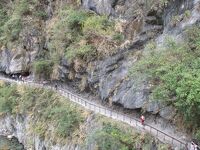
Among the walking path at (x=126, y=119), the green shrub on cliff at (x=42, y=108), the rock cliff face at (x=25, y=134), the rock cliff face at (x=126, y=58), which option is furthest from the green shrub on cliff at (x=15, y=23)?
the rock cliff face at (x=126, y=58)

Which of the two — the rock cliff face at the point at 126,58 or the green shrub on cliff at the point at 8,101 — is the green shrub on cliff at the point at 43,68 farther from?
the green shrub on cliff at the point at 8,101

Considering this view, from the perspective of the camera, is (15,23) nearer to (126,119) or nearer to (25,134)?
(25,134)

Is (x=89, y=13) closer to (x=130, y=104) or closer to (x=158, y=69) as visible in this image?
(x=130, y=104)

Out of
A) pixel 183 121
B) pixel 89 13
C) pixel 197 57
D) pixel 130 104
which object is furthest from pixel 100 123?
pixel 89 13

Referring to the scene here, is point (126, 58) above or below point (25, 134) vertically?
above

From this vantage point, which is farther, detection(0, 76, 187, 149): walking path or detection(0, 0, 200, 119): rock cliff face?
detection(0, 0, 200, 119): rock cliff face

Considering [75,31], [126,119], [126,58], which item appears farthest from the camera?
[75,31]

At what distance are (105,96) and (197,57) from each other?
33.0 ft

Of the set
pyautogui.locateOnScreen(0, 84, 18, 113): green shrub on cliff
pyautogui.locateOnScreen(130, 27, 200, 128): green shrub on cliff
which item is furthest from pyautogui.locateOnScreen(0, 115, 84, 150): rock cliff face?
pyautogui.locateOnScreen(130, 27, 200, 128): green shrub on cliff

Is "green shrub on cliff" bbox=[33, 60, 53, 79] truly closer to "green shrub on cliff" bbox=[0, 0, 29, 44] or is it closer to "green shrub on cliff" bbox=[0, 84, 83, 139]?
"green shrub on cliff" bbox=[0, 84, 83, 139]

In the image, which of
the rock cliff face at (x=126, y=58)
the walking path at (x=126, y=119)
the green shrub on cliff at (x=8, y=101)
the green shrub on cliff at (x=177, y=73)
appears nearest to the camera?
the green shrub on cliff at (x=177, y=73)

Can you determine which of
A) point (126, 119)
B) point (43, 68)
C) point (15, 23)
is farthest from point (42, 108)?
point (15, 23)

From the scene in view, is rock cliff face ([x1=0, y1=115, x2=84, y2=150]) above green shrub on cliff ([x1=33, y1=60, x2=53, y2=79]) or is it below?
below

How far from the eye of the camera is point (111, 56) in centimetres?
3114
